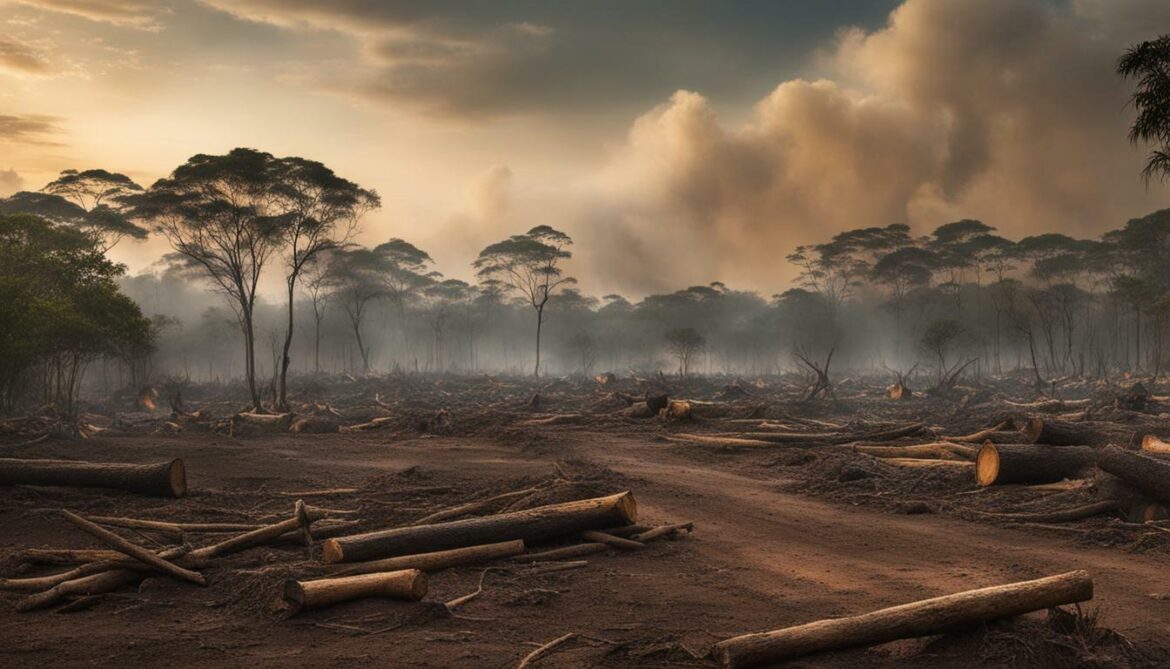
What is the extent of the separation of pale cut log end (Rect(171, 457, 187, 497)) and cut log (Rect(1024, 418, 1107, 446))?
14.4m

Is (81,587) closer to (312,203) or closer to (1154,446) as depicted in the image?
(1154,446)

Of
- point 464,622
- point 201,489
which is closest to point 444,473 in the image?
point 201,489

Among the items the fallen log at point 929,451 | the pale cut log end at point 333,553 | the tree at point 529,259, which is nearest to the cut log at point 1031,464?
the fallen log at point 929,451

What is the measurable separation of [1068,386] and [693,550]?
40689 millimetres

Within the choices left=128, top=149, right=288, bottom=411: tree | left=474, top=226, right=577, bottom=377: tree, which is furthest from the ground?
left=474, top=226, right=577, bottom=377: tree

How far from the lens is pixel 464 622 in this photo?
6.34 metres

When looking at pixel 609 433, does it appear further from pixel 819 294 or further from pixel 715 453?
pixel 819 294

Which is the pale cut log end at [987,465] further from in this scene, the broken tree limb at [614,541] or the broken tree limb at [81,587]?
the broken tree limb at [81,587]

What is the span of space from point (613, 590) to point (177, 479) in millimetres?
7683

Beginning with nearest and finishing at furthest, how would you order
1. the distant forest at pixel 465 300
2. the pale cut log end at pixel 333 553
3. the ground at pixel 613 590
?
the ground at pixel 613 590
the pale cut log end at pixel 333 553
the distant forest at pixel 465 300

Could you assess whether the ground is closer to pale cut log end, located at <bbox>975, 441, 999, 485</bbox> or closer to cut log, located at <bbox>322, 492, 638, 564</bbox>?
cut log, located at <bbox>322, 492, 638, 564</bbox>

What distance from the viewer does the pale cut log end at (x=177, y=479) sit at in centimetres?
1105

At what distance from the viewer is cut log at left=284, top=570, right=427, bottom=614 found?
6332 millimetres

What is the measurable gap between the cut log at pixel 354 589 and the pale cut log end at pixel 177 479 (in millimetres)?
5909
